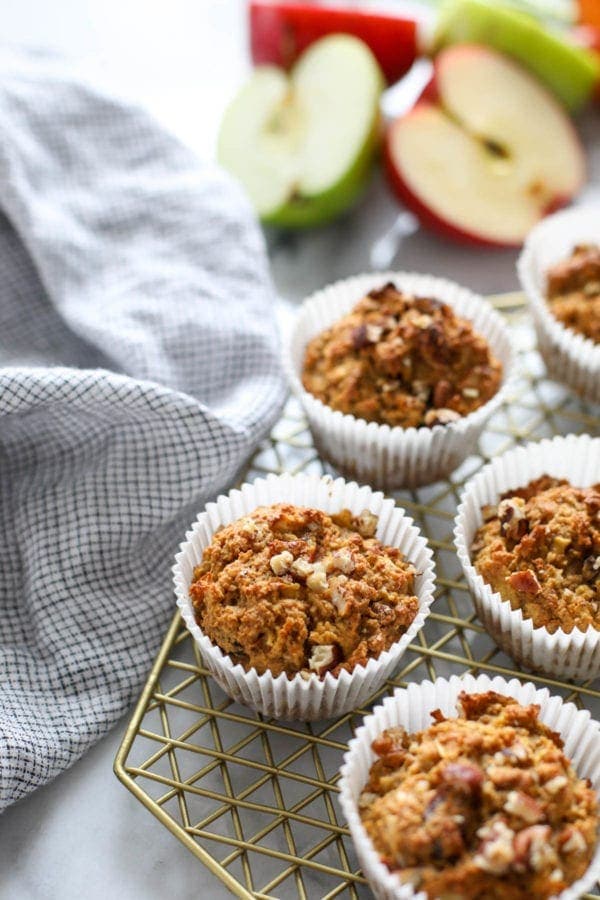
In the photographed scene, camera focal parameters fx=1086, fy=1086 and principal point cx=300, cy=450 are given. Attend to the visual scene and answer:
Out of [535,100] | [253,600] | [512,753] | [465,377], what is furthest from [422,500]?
[535,100]

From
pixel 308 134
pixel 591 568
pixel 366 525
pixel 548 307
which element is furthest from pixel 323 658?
pixel 308 134

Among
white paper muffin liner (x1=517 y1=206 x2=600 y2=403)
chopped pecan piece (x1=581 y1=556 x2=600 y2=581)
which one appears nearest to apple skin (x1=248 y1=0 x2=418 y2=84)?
white paper muffin liner (x1=517 y1=206 x2=600 y2=403)

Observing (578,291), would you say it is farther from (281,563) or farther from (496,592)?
(281,563)

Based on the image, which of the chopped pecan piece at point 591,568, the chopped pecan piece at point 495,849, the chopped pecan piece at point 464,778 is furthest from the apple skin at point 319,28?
the chopped pecan piece at point 495,849

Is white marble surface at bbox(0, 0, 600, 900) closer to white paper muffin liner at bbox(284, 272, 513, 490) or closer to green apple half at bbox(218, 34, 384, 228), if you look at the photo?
green apple half at bbox(218, 34, 384, 228)

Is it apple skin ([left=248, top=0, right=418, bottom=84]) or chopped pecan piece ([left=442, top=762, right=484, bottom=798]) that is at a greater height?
apple skin ([left=248, top=0, right=418, bottom=84])

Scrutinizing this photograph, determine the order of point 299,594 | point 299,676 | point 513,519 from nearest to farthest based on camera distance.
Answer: point 299,676 → point 299,594 → point 513,519
